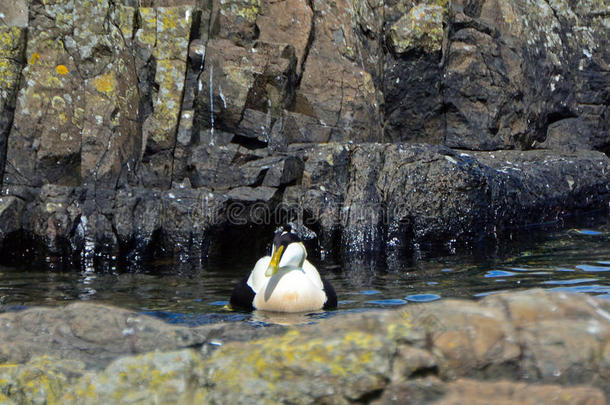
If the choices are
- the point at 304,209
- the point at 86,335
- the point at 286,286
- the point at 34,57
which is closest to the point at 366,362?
the point at 86,335

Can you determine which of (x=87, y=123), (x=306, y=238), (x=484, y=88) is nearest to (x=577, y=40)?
(x=484, y=88)

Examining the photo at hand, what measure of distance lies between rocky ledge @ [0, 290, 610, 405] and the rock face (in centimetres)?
657

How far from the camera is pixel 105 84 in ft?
33.8

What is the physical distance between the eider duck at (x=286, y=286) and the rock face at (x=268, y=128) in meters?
3.09

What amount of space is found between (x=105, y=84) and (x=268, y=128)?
237 cm

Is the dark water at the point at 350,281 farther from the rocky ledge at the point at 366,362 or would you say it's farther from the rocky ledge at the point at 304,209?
the rocky ledge at the point at 366,362

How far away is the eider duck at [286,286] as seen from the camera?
6078mm

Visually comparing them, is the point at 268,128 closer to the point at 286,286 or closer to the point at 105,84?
the point at 105,84

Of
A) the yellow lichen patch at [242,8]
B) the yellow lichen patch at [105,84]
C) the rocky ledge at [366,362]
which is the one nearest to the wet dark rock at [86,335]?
the rocky ledge at [366,362]

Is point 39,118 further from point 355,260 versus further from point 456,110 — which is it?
point 456,110

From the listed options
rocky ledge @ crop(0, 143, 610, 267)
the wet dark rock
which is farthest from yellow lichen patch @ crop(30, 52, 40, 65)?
the wet dark rock

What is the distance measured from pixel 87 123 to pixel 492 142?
6918 millimetres

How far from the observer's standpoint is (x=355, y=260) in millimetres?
9000

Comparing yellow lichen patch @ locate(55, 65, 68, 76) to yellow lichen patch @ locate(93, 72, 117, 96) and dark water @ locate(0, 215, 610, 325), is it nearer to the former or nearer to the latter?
yellow lichen patch @ locate(93, 72, 117, 96)
